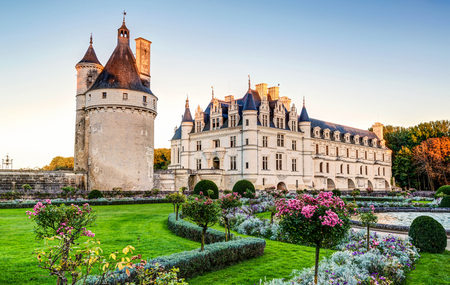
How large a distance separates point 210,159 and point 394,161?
40033mm

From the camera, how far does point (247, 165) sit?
39781mm

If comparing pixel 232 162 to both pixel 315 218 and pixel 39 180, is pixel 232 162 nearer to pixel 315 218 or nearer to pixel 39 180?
pixel 39 180

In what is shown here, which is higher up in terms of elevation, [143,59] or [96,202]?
[143,59]

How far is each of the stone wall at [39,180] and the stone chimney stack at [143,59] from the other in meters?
11.5

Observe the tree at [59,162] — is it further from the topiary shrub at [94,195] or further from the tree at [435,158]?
the tree at [435,158]

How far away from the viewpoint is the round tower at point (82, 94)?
34.2m

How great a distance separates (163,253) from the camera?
381 inches

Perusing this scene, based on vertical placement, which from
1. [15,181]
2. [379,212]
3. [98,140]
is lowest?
[379,212]

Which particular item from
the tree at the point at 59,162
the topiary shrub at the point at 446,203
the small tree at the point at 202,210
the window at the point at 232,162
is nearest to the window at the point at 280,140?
the window at the point at 232,162

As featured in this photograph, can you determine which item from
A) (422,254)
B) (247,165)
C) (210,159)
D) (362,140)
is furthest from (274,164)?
(422,254)

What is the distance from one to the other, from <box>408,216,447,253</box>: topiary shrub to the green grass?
318 millimetres

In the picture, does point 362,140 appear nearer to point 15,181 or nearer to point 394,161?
point 394,161

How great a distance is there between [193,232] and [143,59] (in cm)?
2738

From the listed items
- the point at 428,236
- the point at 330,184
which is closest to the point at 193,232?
the point at 428,236
